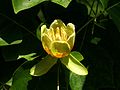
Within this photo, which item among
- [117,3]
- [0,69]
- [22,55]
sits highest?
[117,3]

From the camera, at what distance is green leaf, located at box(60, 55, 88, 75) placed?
1.14m

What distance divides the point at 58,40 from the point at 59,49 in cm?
3

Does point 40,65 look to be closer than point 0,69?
Yes

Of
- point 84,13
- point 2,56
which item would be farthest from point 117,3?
point 2,56

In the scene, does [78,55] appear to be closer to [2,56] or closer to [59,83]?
[59,83]

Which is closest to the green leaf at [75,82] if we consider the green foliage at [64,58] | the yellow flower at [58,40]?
the green foliage at [64,58]

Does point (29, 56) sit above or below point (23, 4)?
below

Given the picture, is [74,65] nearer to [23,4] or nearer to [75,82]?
[75,82]

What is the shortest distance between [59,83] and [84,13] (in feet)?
0.85

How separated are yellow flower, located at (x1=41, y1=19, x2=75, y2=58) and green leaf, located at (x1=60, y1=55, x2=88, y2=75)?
3 centimetres

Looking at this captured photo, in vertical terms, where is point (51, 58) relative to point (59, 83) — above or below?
above

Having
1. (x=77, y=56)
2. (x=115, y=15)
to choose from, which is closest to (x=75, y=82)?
(x=77, y=56)

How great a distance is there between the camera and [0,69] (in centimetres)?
136

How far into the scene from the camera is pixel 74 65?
3.76 ft
